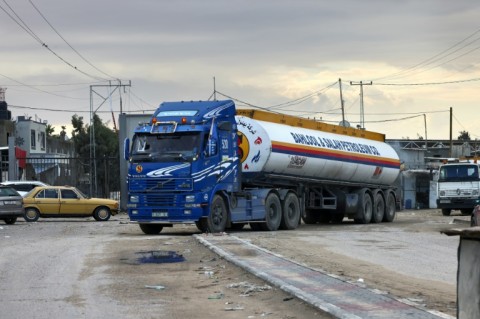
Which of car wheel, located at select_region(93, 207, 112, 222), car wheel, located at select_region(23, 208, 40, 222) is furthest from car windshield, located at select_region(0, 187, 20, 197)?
car wheel, located at select_region(93, 207, 112, 222)

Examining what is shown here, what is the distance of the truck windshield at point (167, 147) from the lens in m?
25.4

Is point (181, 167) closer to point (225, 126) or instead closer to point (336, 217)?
point (225, 126)

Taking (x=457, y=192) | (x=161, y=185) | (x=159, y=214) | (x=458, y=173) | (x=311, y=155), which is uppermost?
(x=311, y=155)

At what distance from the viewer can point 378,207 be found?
127 feet

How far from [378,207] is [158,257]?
21.5 meters

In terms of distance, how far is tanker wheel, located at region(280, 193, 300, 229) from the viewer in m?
30.2

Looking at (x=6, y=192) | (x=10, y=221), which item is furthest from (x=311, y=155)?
(x=10, y=221)

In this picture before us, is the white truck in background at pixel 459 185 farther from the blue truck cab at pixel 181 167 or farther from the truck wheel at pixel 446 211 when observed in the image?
the blue truck cab at pixel 181 167

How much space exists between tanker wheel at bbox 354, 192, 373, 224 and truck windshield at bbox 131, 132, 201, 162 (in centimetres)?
1274

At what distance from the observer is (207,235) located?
24562mm

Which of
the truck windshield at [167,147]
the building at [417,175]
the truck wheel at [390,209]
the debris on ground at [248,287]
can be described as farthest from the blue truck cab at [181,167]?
the building at [417,175]

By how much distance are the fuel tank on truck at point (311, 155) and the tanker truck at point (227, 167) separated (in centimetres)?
4

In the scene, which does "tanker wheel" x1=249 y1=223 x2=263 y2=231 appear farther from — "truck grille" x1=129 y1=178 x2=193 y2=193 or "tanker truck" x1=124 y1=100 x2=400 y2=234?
"truck grille" x1=129 y1=178 x2=193 y2=193

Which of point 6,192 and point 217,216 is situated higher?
point 6,192
